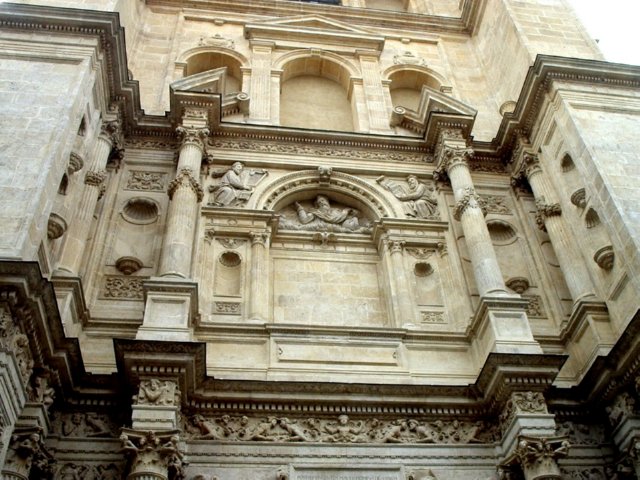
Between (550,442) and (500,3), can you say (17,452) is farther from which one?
(500,3)

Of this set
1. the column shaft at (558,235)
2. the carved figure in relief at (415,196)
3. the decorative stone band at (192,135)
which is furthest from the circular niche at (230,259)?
the column shaft at (558,235)

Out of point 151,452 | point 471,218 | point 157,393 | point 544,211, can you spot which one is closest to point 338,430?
point 157,393

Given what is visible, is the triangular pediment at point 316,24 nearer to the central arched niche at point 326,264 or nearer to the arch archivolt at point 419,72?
the arch archivolt at point 419,72

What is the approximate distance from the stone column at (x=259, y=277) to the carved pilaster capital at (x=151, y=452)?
3.13m

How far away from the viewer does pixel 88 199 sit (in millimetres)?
12492

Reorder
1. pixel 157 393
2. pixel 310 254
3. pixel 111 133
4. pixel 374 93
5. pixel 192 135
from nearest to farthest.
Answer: pixel 157 393, pixel 310 254, pixel 111 133, pixel 192 135, pixel 374 93

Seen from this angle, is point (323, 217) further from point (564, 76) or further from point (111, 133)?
point (564, 76)

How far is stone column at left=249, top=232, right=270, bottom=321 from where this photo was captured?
11898mm

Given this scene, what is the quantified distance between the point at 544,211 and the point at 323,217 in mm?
4162

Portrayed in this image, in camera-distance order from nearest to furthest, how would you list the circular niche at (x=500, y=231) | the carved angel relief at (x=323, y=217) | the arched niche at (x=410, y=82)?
the carved angel relief at (x=323, y=217), the circular niche at (x=500, y=231), the arched niche at (x=410, y=82)

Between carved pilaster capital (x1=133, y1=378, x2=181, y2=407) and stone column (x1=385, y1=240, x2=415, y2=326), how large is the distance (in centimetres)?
408

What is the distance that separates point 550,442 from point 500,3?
1204 centimetres

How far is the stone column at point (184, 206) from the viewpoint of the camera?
11.4m

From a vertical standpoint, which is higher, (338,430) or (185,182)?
(185,182)
